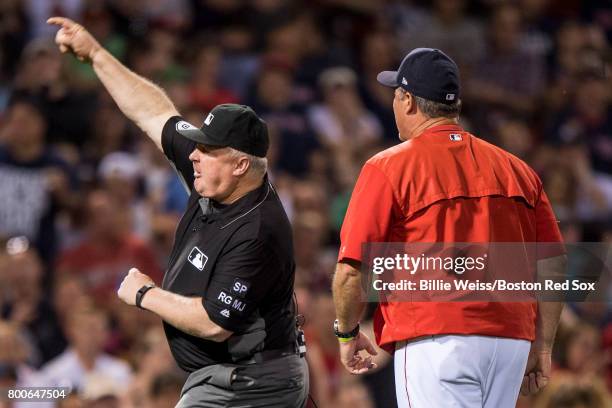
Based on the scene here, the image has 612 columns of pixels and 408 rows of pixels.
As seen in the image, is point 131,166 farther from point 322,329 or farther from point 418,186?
point 418,186

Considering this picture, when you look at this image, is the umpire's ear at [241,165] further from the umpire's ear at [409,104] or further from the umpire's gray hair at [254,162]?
the umpire's ear at [409,104]

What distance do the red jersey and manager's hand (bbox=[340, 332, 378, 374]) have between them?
4.5 inches

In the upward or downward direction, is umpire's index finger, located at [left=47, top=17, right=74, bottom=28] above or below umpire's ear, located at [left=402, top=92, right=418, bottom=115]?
above

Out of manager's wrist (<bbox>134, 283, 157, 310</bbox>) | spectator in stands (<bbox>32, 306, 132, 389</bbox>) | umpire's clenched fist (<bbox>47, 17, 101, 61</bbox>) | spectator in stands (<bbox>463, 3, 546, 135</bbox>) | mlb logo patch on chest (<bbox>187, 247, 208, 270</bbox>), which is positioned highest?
umpire's clenched fist (<bbox>47, 17, 101, 61</bbox>)

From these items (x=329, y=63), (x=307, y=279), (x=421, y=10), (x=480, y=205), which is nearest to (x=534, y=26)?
(x=421, y=10)

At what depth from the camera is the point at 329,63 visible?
11.2 m

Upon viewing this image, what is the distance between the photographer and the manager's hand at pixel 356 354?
446cm

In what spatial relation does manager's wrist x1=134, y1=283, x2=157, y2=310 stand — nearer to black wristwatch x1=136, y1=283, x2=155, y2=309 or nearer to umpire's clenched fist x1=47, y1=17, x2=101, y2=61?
black wristwatch x1=136, y1=283, x2=155, y2=309

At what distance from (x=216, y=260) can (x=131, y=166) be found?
454cm

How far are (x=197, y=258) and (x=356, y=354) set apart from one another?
72 cm

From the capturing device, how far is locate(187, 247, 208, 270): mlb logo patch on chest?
457 cm

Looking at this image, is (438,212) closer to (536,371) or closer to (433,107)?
(433,107)

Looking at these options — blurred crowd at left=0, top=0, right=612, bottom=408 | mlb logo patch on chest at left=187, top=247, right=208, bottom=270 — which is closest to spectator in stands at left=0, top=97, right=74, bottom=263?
blurred crowd at left=0, top=0, right=612, bottom=408

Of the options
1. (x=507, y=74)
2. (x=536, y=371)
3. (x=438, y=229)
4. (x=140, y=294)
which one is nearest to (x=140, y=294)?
(x=140, y=294)
